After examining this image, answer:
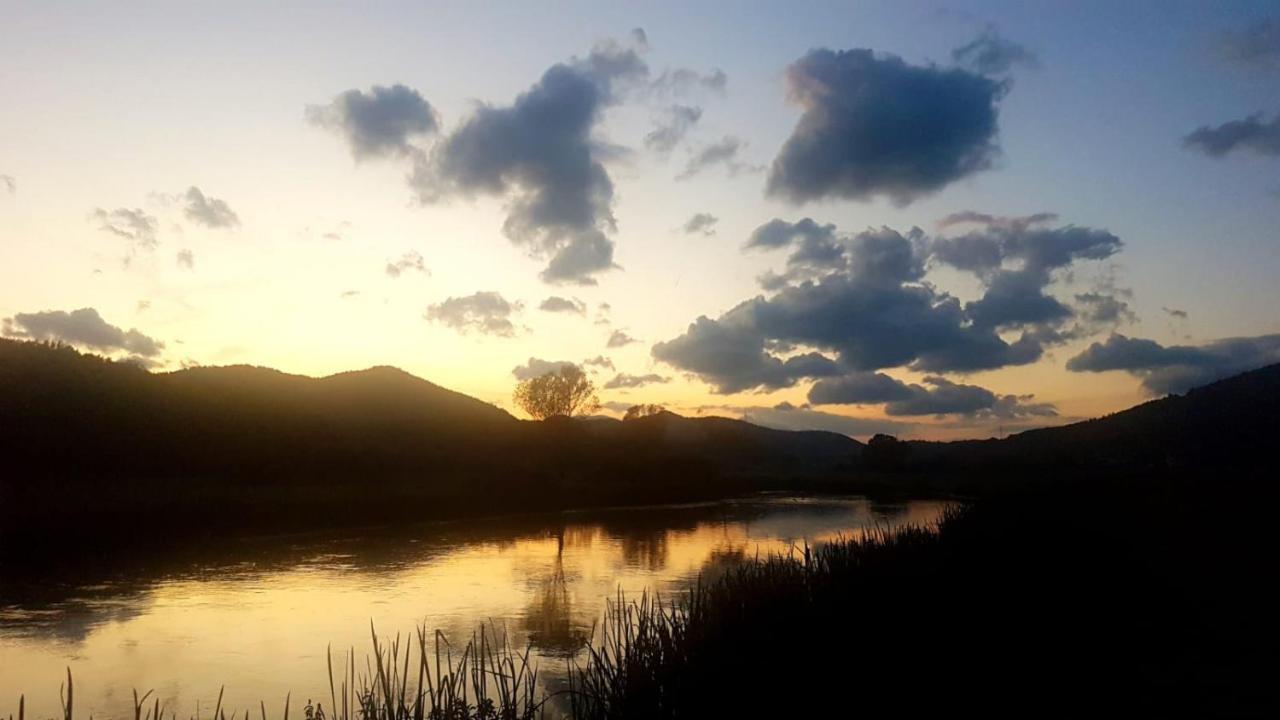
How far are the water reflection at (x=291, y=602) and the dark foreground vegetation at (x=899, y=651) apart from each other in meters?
1.02

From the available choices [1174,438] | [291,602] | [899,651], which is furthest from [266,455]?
[1174,438]

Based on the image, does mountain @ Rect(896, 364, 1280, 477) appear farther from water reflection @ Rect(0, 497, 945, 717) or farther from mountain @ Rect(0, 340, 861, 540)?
water reflection @ Rect(0, 497, 945, 717)

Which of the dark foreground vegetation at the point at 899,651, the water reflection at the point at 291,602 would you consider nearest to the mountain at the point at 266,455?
the water reflection at the point at 291,602

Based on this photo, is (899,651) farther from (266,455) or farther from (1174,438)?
(1174,438)

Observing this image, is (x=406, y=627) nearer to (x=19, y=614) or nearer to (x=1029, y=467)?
(x=19, y=614)

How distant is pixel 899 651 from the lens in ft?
40.7

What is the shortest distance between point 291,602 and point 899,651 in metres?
14.2

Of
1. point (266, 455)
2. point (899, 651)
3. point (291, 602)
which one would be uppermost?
point (266, 455)

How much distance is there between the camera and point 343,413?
6775 cm

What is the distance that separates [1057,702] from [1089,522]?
908 inches

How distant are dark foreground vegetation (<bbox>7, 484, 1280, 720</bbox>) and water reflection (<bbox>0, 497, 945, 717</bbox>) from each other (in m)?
1.02

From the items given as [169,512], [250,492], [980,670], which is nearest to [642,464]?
[250,492]

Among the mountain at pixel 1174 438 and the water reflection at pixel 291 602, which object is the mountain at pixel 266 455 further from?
the mountain at pixel 1174 438

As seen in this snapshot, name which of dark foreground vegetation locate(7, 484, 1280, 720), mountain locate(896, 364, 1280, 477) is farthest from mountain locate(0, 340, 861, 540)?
mountain locate(896, 364, 1280, 477)
